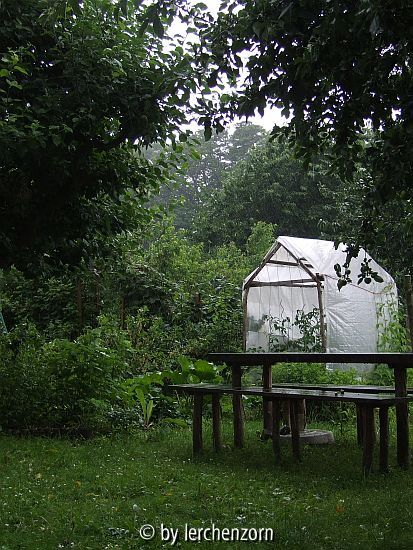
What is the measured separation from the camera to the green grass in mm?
4066

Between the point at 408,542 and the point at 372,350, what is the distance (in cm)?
905

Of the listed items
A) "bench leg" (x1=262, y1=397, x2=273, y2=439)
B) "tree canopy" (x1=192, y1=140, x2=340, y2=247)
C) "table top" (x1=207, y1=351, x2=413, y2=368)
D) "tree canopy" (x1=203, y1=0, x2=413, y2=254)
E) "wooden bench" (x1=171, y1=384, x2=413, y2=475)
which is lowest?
"bench leg" (x1=262, y1=397, x2=273, y2=439)

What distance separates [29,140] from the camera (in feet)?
19.5

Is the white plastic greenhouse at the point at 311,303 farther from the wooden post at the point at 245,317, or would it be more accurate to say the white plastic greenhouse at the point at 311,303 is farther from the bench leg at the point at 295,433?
the bench leg at the point at 295,433

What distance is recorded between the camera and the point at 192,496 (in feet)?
16.6

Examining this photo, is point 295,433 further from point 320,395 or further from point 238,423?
point 238,423

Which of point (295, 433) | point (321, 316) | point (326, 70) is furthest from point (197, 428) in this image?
point (321, 316)

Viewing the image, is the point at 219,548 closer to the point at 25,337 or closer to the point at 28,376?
the point at 28,376

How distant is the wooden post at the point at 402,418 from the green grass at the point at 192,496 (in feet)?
0.69

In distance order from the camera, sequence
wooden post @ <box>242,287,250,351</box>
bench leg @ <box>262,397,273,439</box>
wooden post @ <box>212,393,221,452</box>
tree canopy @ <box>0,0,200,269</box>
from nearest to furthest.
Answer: tree canopy @ <box>0,0,200,269</box> < wooden post @ <box>212,393,221,452</box> < bench leg @ <box>262,397,273,439</box> < wooden post @ <box>242,287,250,351</box>

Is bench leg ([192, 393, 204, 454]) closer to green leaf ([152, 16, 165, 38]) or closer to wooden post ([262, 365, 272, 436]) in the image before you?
wooden post ([262, 365, 272, 436])

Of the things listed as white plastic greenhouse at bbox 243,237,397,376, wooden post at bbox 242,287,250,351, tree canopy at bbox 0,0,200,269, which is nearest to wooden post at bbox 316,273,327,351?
white plastic greenhouse at bbox 243,237,397,376

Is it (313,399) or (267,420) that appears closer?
(313,399)

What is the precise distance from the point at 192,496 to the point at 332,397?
1598 mm
